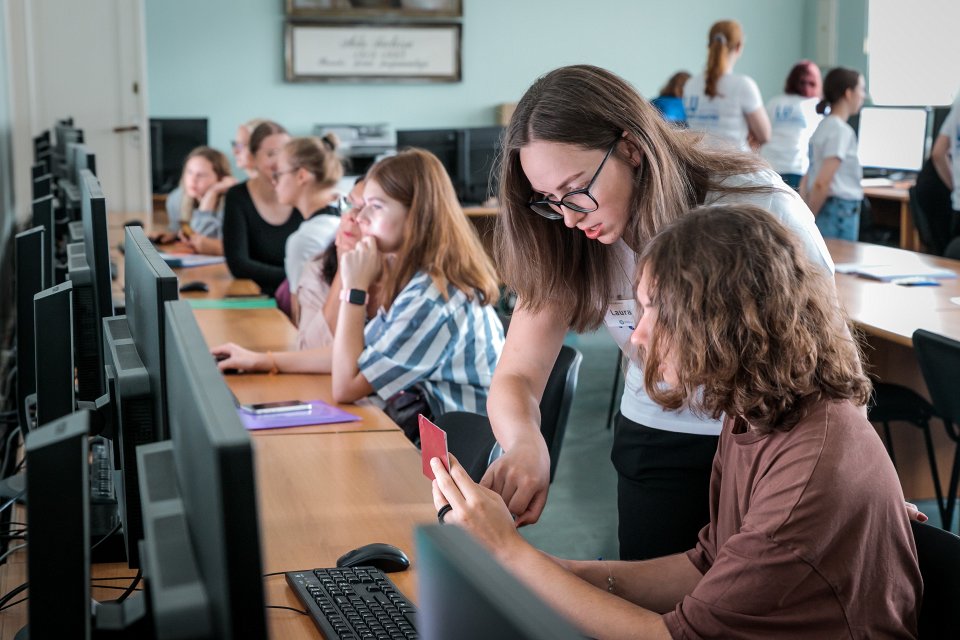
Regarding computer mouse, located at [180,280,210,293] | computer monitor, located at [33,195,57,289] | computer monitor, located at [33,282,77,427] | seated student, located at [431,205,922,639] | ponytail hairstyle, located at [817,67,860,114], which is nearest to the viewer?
seated student, located at [431,205,922,639]

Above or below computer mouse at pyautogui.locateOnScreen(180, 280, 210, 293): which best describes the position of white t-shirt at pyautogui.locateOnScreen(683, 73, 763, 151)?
above

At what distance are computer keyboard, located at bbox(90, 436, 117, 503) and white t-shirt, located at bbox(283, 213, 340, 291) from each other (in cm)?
174

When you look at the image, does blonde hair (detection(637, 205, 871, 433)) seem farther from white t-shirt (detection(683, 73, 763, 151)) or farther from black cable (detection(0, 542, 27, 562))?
white t-shirt (detection(683, 73, 763, 151))

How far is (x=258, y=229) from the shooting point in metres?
4.43

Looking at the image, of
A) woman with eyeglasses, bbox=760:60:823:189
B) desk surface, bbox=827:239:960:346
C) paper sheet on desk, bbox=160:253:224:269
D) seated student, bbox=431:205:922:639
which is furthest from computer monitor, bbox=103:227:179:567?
woman with eyeglasses, bbox=760:60:823:189

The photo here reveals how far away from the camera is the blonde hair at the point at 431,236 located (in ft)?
8.39

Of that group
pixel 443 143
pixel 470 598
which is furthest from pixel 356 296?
pixel 443 143

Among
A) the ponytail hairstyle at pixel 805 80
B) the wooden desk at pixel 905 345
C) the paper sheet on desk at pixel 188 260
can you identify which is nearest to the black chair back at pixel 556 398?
the wooden desk at pixel 905 345

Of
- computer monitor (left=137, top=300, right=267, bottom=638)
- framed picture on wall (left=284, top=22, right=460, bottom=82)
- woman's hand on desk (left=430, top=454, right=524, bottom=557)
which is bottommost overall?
woman's hand on desk (left=430, top=454, right=524, bottom=557)

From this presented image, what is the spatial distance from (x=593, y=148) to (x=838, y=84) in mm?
4575

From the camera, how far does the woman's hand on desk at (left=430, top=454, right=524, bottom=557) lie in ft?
4.45

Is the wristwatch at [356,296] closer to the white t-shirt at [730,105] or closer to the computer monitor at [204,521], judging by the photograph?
the computer monitor at [204,521]

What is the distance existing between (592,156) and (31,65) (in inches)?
211

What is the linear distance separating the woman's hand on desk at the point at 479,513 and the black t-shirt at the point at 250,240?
9.96 feet
